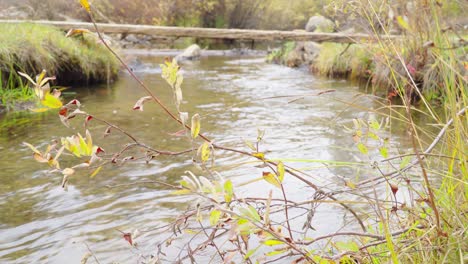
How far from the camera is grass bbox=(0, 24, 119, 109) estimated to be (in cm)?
530

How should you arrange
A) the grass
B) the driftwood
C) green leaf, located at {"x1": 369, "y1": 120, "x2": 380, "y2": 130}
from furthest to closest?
1. the driftwood
2. the grass
3. green leaf, located at {"x1": 369, "y1": 120, "x2": 380, "y2": 130}

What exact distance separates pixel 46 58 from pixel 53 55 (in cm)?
30

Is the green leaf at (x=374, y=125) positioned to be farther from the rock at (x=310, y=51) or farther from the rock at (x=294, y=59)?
the rock at (x=294, y=59)

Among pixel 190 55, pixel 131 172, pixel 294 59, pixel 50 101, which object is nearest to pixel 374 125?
pixel 50 101

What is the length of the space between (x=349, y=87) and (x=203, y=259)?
19.6 ft

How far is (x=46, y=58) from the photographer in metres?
5.90

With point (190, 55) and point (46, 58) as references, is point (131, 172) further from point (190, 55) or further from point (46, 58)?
point (190, 55)

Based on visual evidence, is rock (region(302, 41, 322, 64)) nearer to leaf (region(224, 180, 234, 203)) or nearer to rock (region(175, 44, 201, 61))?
rock (region(175, 44, 201, 61))

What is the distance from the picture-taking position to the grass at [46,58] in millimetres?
5305

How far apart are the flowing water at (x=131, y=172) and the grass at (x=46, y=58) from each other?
539 millimetres

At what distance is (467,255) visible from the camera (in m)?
1.16

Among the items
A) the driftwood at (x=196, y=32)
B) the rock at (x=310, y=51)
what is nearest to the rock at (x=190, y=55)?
the rock at (x=310, y=51)

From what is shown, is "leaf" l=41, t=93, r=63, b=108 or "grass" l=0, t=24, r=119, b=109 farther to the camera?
"grass" l=0, t=24, r=119, b=109

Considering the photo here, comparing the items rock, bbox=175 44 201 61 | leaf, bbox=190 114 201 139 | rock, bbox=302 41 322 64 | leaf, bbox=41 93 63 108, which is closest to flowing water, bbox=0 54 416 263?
leaf, bbox=190 114 201 139
